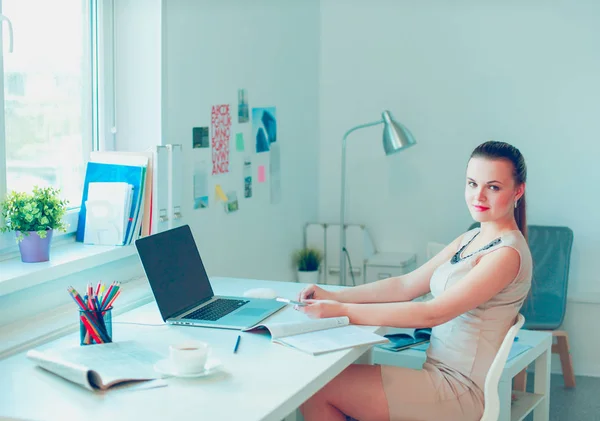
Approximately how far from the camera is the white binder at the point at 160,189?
2.63m

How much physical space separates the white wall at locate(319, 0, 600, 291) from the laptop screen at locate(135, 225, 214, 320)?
6.99 feet

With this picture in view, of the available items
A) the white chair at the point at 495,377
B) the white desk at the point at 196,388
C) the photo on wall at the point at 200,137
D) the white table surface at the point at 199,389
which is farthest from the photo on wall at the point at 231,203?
the white chair at the point at 495,377

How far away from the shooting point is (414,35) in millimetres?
4309

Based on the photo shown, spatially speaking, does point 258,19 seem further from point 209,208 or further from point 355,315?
point 355,315

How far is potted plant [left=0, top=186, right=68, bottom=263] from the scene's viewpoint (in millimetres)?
2297

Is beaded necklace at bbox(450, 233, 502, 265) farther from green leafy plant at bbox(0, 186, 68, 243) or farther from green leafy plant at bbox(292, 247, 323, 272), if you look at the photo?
green leafy plant at bbox(292, 247, 323, 272)

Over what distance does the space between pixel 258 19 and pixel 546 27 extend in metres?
1.51

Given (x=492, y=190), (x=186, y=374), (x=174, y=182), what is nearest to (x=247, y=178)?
(x=174, y=182)

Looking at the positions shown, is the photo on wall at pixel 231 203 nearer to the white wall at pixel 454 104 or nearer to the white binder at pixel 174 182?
the white binder at pixel 174 182

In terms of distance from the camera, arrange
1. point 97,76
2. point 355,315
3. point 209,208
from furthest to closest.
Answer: point 209,208 → point 97,76 → point 355,315

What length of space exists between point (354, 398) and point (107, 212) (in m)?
1.02

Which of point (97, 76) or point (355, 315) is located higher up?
point (97, 76)

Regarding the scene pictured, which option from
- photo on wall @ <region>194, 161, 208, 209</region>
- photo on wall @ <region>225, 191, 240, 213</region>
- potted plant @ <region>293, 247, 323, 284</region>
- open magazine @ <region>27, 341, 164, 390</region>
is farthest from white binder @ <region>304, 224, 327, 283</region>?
open magazine @ <region>27, 341, 164, 390</region>

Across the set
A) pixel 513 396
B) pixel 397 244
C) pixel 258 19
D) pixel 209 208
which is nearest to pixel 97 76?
pixel 209 208
